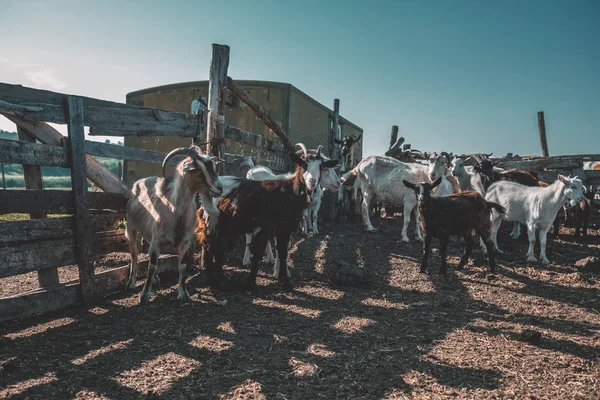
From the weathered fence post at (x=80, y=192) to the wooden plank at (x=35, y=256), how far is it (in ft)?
0.37

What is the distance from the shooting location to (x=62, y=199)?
440cm

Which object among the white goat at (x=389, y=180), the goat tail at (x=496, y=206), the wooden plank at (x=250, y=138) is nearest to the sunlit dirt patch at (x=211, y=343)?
the wooden plank at (x=250, y=138)

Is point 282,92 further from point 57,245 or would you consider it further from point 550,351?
point 550,351

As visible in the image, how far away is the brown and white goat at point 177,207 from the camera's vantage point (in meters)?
4.88

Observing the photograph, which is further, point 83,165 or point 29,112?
point 83,165

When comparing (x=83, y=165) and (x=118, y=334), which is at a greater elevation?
(x=83, y=165)

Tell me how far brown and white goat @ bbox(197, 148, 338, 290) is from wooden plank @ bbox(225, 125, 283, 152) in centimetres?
162

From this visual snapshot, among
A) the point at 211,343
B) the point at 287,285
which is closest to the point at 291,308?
the point at 287,285

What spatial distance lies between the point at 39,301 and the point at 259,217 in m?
2.88

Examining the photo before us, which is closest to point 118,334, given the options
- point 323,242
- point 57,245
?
point 57,245

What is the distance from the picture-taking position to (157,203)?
16.4ft

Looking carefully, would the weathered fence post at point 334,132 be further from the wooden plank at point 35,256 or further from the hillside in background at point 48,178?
the hillside in background at point 48,178

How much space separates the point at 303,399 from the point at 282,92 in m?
11.1

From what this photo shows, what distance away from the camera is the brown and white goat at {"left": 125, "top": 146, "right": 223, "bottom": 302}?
192 inches
